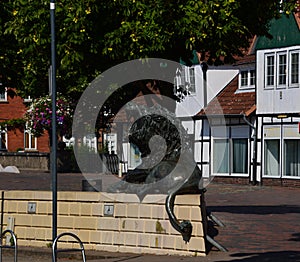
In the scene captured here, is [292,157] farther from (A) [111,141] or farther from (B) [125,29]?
(B) [125,29]

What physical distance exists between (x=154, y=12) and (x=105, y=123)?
3521 centimetres

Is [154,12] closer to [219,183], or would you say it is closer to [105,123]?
[219,183]

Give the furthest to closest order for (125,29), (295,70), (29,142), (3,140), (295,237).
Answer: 1. (3,140)
2. (29,142)
3. (295,70)
4. (295,237)
5. (125,29)

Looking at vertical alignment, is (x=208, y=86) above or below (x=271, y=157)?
above

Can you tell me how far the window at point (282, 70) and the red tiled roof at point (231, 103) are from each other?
1755 mm

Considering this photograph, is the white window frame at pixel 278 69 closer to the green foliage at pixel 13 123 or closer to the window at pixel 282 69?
the window at pixel 282 69

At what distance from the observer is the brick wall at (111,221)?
14495mm

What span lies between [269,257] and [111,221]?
2.81 m

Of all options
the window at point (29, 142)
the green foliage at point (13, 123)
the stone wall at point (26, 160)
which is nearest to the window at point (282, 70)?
the stone wall at point (26, 160)

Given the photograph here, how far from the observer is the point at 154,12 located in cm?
1488

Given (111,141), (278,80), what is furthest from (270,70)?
(111,141)

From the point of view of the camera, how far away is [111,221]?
A: 15.3 m

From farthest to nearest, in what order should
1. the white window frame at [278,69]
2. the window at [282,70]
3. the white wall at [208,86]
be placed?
the white wall at [208,86]
the window at [282,70]
the white window frame at [278,69]

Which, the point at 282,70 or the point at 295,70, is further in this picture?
the point at 282,70
